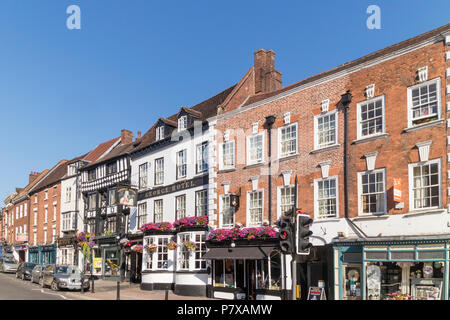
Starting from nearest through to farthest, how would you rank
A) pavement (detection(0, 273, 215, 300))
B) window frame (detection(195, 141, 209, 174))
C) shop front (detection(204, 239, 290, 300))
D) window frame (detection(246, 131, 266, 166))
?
shop front (detection(204, 239, 290, 300)) < pavement (detection(0, 273, 215, 300)) < window frame (detection(246, 131, 266, 166)) < window frame (detection(195, 141, 209, 174))

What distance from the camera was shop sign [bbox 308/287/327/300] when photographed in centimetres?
1815

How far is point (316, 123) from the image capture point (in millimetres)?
19656

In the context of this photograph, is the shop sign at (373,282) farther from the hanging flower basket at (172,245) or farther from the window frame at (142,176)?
the window frame at (142,176)

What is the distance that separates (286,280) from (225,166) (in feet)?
23.0

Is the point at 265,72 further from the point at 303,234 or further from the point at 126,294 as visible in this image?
the point at 303,234

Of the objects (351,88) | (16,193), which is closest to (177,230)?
(351,88)

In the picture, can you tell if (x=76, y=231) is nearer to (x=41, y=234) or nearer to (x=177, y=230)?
(x=41, y=234)

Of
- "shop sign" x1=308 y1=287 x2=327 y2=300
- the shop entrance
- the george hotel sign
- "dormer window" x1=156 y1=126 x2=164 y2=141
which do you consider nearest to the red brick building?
"shop sign" x1=308 y1=287 x2=327 y2=300

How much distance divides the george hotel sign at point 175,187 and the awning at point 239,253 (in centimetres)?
419

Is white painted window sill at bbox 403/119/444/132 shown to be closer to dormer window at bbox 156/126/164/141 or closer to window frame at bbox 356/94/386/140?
window frame at bbox 356/94/386/140

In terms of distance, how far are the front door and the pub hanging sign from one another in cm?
1130

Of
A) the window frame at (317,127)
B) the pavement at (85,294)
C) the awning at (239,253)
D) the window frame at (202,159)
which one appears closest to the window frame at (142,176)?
the window frame at (202,159)

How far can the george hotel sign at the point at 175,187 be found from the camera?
1019 inches

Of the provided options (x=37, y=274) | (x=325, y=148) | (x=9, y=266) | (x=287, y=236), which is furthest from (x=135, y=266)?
(x=287, y=236)
